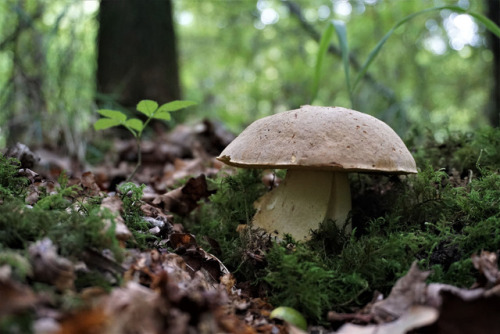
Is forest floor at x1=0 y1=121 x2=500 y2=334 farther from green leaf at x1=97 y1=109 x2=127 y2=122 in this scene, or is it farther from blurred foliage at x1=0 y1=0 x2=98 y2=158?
blurred foliage at x1=0 y1=0 x2=98 y2=158

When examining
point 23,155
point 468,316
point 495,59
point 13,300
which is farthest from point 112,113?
point 495,59

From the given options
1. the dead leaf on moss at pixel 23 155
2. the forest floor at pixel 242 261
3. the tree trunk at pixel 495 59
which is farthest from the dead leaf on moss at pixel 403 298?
the tree trunk at pixel 495 59

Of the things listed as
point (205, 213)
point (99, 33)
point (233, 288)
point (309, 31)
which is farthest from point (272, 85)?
point (233, 288)

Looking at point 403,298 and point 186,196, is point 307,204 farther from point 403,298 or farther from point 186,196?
point 186,196

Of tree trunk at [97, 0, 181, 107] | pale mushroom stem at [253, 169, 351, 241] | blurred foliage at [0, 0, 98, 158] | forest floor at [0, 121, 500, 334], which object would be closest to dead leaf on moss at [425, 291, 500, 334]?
forest floor at [0, 121, 500, 334]

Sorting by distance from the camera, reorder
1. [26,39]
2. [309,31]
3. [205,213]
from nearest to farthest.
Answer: [205,213] → [26,39] → [309,31]

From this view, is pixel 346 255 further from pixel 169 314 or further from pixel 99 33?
pixel 99 33
